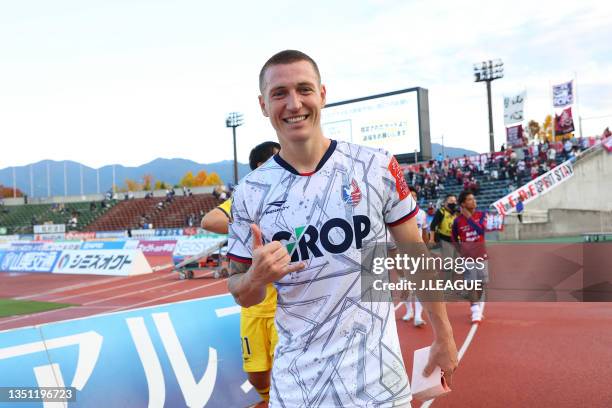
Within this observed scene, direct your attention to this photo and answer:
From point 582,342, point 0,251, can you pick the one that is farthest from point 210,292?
point 0,251

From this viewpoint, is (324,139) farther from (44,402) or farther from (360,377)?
(44,402)

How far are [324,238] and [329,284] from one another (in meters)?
0.17

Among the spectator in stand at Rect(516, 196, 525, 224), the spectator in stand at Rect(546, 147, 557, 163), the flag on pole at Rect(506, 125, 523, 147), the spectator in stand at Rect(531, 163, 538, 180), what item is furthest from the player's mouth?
the flag on pole at Rect(506, 125, 523, 147)

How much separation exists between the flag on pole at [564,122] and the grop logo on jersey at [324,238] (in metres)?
40.9

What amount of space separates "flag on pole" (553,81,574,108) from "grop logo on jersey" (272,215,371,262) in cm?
4137

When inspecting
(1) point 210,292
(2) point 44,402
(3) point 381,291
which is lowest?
(1) point 210,292

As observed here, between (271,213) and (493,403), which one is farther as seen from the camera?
(493,403)

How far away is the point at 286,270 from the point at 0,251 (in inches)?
1147

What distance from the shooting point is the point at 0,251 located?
2680 centimetres

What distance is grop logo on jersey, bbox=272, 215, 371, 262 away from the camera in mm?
1994

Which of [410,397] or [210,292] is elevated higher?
[410,397]

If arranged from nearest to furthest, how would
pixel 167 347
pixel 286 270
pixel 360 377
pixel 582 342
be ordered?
pixel 286 270 → pixel 360 377 → pixel 167 347 → pixel 582 342

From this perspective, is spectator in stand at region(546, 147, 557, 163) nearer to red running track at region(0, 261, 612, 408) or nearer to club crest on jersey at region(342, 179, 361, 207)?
red running track at region(0, 261, 612, 408)

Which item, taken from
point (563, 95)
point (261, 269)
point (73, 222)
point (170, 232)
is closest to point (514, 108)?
point (563, 95)
